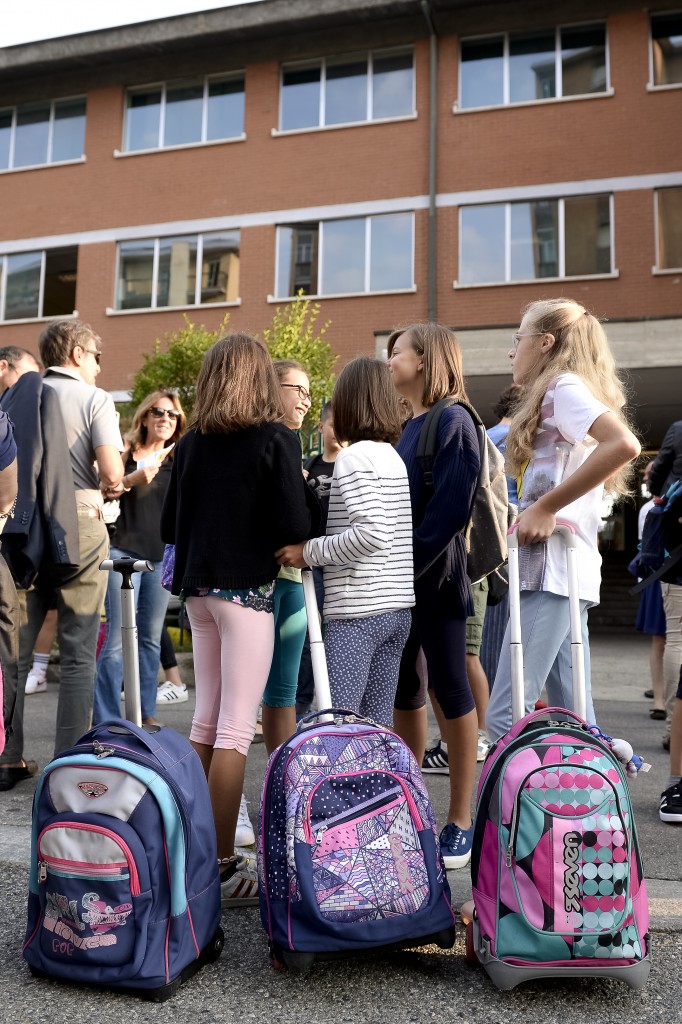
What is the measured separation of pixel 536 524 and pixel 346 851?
3.92 feet

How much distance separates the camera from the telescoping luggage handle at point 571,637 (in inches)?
111

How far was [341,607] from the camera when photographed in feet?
10.4

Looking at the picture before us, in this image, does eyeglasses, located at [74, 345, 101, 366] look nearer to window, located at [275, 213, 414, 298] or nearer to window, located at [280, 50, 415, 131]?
window, located at [275, 213, 414, 298]

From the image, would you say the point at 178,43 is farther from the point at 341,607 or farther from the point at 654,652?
the point at 341,607

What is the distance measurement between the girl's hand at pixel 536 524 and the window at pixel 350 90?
1693cm

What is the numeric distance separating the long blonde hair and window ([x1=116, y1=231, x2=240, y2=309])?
1622 cm

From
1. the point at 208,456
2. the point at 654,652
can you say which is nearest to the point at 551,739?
the point at 208,456

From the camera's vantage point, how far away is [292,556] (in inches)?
125

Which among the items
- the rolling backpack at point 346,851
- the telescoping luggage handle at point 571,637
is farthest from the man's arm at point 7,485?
the telescoping luggage handle at point 571,637

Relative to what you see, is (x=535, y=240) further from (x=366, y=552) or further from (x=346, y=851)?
(x=346, y=851)

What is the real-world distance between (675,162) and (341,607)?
52.8 ft

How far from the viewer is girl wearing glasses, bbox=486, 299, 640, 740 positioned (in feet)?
9.84

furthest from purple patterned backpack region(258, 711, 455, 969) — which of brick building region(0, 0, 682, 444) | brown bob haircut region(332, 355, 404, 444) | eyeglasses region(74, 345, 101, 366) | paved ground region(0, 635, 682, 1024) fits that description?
brick building region(0, 0, 682, 444)

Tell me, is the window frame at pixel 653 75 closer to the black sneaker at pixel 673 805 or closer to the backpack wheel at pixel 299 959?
the black sneaker at pixel 673 805
